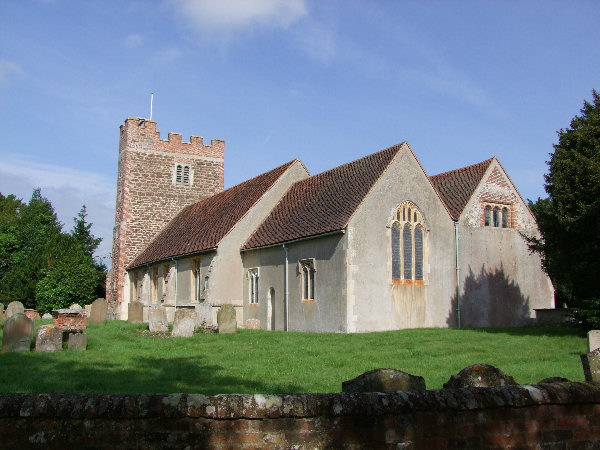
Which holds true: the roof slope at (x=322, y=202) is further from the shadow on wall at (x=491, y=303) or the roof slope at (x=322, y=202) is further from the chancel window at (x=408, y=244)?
the shadow on wall at (x=491, y=303)

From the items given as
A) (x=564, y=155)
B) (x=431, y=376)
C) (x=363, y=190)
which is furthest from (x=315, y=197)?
(x=431, y=376)

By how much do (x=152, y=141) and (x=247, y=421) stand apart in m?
37.7

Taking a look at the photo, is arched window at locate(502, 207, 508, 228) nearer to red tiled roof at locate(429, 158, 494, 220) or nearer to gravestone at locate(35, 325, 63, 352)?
red tiled roof at locate(429, 158, 494, 220)

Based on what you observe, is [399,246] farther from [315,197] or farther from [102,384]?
A: [102,384]

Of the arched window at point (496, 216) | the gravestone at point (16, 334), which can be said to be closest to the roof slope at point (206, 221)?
the arched window at point (496, 216)

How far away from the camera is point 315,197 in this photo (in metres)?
27.0

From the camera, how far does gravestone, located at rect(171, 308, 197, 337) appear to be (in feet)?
69.1

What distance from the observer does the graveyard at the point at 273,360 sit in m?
10.7

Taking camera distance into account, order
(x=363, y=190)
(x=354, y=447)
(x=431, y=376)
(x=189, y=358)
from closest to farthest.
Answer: (x=354, y=447) → (x=431, y=376) → (x=189, y=358) → (x=363, y=190)

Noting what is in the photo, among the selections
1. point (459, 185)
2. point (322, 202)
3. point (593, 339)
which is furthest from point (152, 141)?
point (593, 339)

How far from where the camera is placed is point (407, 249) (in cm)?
2370

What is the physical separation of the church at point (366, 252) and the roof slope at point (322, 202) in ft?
0.27

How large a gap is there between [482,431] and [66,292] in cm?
3881

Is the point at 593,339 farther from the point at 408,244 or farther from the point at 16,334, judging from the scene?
the point at 16,334
